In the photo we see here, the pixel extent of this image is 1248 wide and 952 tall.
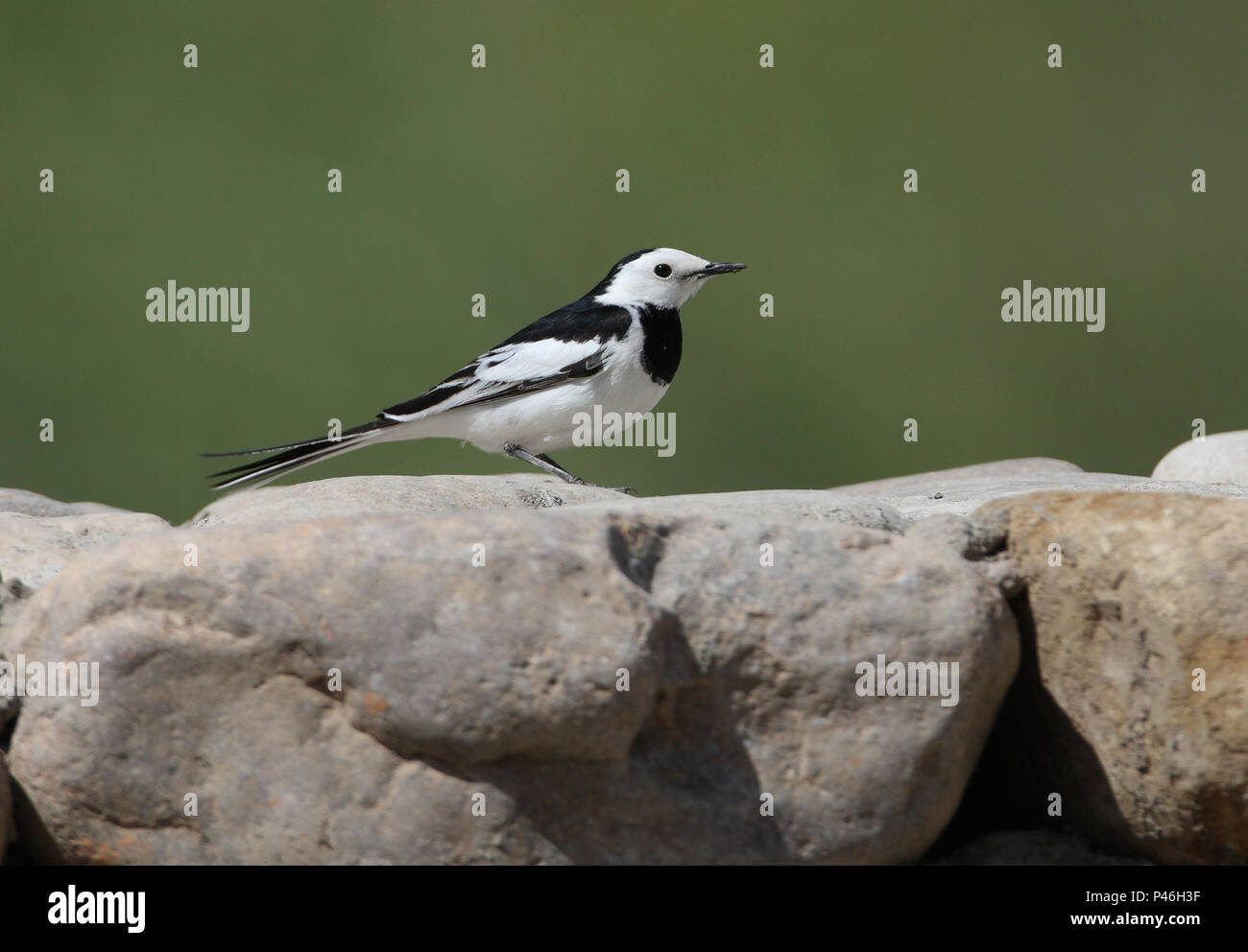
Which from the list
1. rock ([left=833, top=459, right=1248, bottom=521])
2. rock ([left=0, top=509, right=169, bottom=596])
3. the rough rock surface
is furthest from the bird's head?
the rough rock surface

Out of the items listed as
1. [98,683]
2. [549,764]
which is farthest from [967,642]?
[98,683]

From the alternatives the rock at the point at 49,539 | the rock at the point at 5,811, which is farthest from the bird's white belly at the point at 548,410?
the rock at the point at 5,811

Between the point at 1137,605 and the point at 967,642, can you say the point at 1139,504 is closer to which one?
the point at 1137,605

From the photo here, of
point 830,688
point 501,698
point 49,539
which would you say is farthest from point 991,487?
point 49,539

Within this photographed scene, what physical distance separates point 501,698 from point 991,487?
1838mm

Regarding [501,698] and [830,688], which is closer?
[501,698]

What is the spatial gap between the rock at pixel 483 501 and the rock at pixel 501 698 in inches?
8.2

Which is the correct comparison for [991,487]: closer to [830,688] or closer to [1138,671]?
[1138,671]

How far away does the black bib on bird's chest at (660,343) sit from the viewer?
457cm

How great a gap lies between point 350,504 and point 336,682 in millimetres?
1000

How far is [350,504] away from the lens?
308 centimetres

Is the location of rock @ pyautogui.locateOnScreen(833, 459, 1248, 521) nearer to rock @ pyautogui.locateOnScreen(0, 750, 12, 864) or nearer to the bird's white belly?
the bird's white belly

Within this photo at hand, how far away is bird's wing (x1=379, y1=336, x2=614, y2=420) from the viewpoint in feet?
14.7

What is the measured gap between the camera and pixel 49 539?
2902 mm
